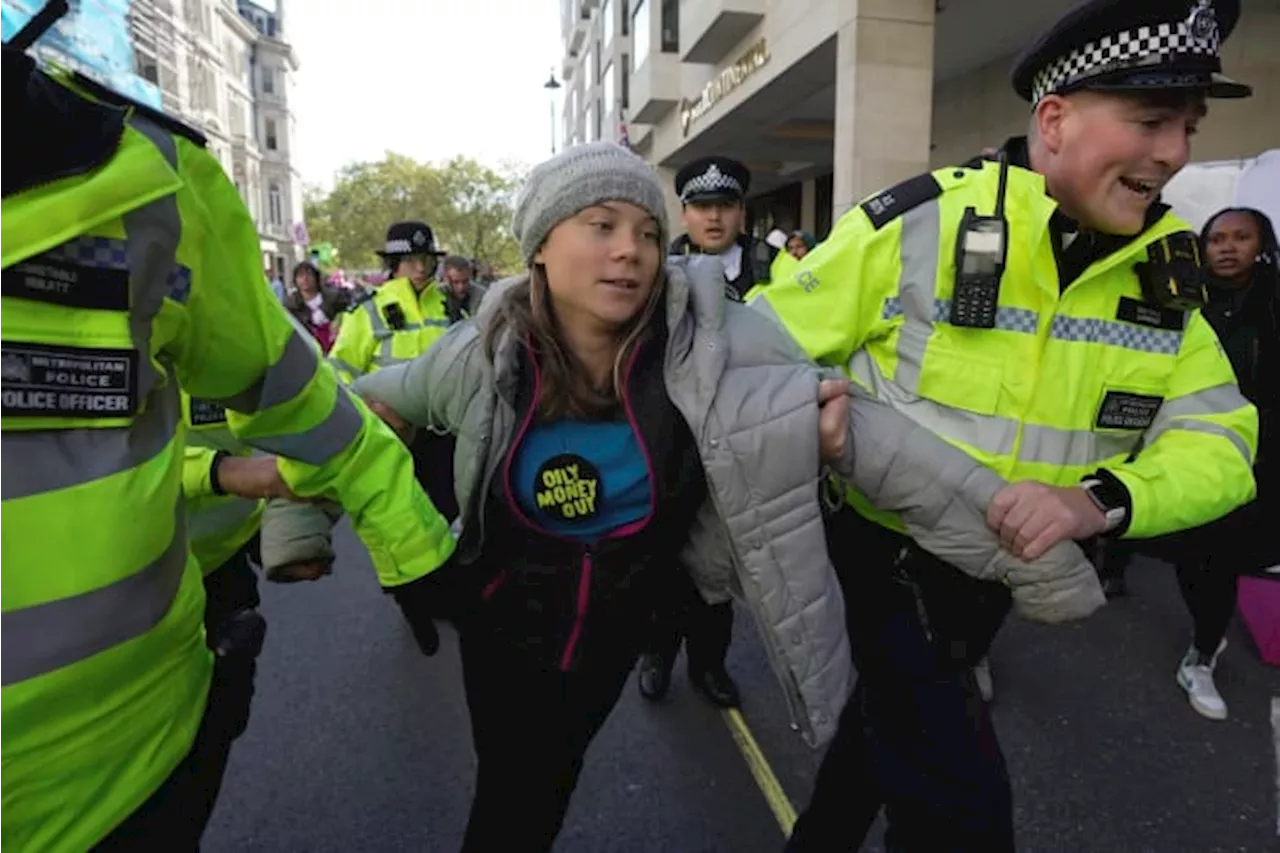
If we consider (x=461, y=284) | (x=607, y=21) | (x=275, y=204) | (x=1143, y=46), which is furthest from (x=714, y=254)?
(x=275, y=204)

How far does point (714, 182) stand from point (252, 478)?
3.48 m

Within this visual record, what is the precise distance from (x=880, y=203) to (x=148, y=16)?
245 centimetres

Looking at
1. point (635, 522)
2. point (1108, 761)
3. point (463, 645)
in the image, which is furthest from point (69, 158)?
point (1108, 761)

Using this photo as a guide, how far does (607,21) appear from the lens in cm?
3169

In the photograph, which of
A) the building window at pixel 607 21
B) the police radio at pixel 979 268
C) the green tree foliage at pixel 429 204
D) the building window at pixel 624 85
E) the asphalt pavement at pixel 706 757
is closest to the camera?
the police radio at pixel 979 268

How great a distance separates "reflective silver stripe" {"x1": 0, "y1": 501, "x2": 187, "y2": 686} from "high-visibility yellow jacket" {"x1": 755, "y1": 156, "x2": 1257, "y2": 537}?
4.24 feet

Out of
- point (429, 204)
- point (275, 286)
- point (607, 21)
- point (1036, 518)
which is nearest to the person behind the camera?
point (1036, 518)

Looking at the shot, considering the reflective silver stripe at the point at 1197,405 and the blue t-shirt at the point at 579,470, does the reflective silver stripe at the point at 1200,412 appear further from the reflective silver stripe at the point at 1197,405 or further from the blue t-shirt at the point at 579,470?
the blue t-shirt at the point at 579,470

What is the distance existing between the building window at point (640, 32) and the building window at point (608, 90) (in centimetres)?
575

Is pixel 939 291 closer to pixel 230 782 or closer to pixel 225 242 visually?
pixel 225 242

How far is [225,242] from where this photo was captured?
1.32m

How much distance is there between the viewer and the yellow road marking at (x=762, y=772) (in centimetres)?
296

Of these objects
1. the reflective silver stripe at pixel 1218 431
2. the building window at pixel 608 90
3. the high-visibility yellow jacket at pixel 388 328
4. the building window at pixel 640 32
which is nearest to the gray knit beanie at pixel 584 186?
the reflective silver stripe at pixel 1218 431

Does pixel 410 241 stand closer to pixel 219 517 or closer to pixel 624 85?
pixel 219 517
